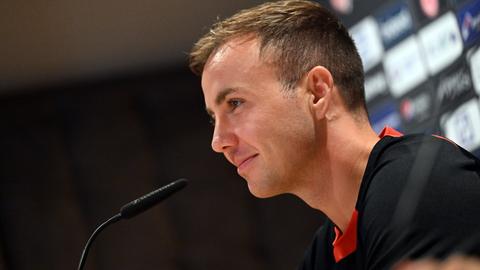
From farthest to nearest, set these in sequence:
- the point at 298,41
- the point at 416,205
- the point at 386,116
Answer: the point at 386,116 → the point at 298,41 → the point at 416,205

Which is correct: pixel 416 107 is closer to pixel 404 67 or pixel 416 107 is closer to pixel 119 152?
pixel 404 67

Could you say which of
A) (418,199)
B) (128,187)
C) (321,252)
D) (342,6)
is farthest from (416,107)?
(128,187)

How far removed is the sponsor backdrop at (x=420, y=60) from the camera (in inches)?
73.5

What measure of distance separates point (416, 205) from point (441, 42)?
1.06m

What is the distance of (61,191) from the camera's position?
10.9 feet

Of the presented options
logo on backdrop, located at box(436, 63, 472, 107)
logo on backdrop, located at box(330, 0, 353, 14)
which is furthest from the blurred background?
logo on backdrop, located at box(436, 63, 472, 107)

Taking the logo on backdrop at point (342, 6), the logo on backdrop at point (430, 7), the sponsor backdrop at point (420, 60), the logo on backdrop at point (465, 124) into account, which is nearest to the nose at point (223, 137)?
the sponsor backdrop at point (420, 60)

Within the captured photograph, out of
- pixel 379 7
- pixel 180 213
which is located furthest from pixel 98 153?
pixel 379 7

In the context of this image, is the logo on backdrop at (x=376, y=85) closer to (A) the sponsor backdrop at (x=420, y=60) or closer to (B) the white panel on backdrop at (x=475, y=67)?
(A) the sponsor backdrop at (x=420, y=60)

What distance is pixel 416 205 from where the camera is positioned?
1.06 m

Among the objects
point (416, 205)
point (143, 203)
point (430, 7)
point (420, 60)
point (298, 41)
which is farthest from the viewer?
point (420, 60)

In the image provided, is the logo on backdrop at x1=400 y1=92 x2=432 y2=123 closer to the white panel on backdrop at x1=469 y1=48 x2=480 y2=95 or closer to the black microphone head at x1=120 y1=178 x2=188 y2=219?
the white panel on backdrop at x1=469 y1=48 x2=480 y2=95

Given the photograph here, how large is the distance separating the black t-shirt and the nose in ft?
0.94

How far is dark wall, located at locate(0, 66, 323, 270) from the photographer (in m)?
3.28
